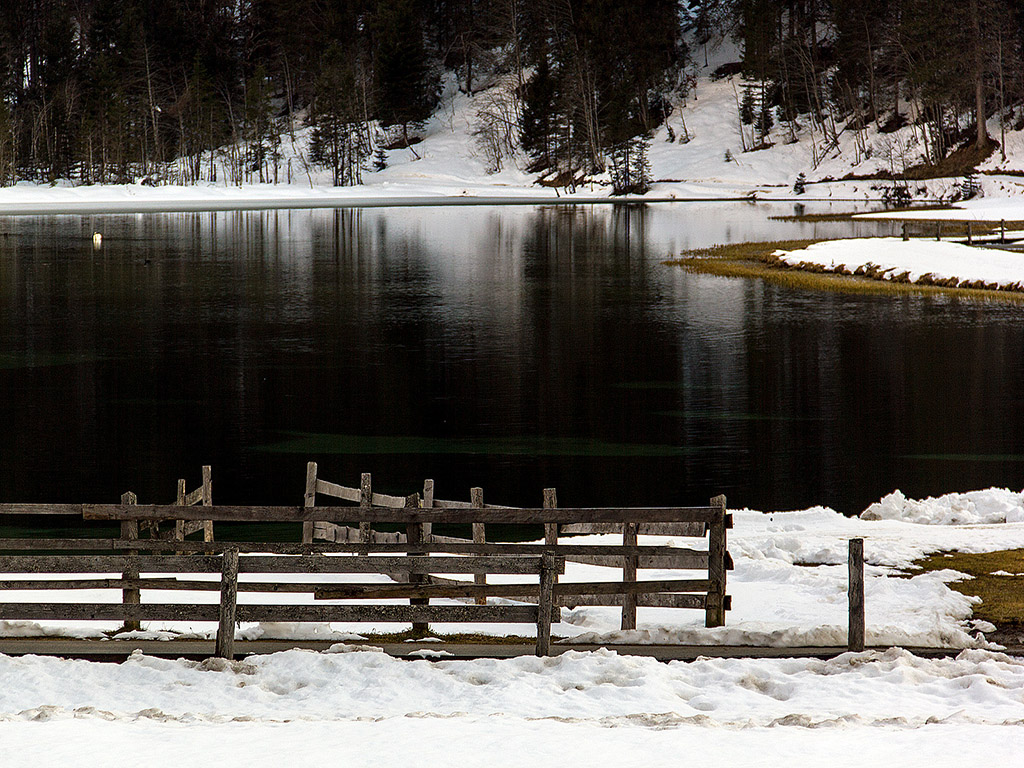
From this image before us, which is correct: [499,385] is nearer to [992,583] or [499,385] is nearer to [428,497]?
[428,497]

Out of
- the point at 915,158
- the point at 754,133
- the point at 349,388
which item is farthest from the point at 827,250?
the point at 754,133

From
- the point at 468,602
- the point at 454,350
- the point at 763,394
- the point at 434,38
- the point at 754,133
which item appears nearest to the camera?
the point at 468,602

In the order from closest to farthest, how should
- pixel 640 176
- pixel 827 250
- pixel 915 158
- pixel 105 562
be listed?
pixel 105 562 < pixel 827 250 < pixel 915 158 < pixel 640 176

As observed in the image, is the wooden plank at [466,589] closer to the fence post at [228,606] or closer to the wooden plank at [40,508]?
the fence post at [228,606]

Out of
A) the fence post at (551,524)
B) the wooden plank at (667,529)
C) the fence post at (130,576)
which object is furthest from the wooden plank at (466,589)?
the fence post at (130,576)

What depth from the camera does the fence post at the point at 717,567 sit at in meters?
11.0

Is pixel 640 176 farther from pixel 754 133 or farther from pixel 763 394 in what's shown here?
pixel 763 394

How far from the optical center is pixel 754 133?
131375 millimetres

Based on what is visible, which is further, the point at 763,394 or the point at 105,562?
the point at 763,394

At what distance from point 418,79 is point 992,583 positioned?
142892 mm

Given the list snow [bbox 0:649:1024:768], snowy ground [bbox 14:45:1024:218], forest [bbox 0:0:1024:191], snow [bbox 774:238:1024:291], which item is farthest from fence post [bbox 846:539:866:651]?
forest [bbox 0:0:1024:191]

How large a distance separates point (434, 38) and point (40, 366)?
146033 millimetres

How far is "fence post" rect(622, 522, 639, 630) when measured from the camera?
11.4 metres

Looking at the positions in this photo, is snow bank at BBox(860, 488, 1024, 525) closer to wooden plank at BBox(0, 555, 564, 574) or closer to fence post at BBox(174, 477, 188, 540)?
wooden plank at BBox(0, 555, 564, 574)
